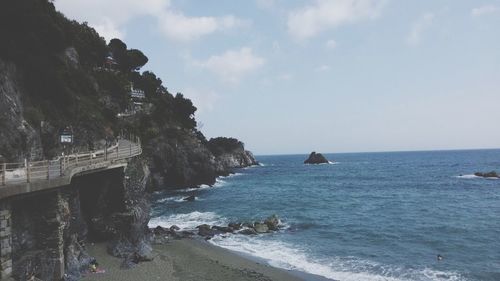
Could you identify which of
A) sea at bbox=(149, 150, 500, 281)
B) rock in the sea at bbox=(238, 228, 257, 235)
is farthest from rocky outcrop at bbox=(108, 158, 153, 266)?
rock in the sea at bbox=(238, 228, 257, 235)

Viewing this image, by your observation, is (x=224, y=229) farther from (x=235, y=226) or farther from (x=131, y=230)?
(x=131, y=230)

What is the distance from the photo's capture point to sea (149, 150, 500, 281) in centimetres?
2678

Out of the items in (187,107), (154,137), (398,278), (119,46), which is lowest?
(398,278)

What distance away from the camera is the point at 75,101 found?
41.1 metres

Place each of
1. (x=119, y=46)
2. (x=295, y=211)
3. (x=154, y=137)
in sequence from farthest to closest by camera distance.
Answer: (x=119, y=46), (x=154, y=137), (x=295, y=211)

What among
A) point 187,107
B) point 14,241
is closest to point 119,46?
point 187,107

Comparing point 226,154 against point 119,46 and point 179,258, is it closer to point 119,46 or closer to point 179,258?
point 119,46

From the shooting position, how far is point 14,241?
16625 mm

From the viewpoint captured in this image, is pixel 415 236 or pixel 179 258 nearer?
pixel 179 258

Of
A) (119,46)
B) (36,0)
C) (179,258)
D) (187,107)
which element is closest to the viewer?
(179,258)

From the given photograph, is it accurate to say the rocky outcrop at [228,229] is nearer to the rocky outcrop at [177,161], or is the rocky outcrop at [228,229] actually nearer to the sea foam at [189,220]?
the sea foam at [189,220]

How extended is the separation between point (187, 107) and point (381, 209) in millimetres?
60861

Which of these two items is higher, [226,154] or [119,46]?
[119,46]

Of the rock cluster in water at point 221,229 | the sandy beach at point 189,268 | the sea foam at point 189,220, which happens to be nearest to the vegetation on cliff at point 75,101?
the sandy beach at point 189,268
